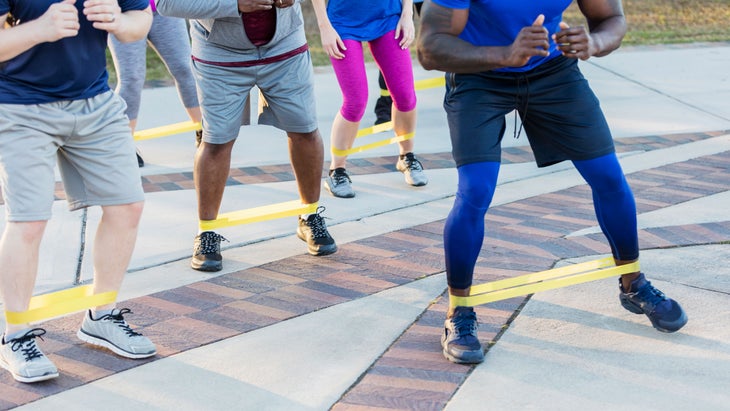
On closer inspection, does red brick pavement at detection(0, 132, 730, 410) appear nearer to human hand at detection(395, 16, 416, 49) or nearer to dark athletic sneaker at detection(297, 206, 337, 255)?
dark athletic sneaker at detection(297, 206, 337, 255)

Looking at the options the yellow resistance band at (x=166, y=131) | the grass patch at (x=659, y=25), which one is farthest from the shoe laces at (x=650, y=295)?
the grass patch at (x=659, y=25)

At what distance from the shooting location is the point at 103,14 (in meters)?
3.49

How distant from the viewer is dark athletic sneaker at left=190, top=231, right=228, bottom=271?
4.65 meters

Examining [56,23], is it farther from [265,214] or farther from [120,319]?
[265,214]

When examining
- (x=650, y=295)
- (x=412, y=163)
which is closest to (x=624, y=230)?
(x=650, y=295)

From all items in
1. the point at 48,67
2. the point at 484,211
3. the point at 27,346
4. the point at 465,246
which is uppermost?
the point at 48,67

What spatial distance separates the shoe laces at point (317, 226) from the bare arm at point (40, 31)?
5.86 feet

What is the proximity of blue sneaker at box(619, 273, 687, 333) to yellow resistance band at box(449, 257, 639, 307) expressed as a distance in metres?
0.07

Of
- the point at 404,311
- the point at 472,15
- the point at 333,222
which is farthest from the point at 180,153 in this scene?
the point at 472,15

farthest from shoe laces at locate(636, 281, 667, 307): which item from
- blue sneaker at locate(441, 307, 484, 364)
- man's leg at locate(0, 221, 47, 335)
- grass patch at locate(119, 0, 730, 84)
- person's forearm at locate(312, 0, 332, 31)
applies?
grass patch at locate(119, 0, 730, 84)

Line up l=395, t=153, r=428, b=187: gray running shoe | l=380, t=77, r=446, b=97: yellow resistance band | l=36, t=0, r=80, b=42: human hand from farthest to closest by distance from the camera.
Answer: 1. l=380, t=77, r=446, b=97: yellow resistance band
2. l=395, t=153, r=428, b=187: gray running shoe
3. l=36, t=0, r=80, b=42: human hand

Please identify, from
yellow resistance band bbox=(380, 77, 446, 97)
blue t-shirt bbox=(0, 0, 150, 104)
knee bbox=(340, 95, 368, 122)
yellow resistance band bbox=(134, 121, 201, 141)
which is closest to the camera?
blue t-shirt bbox=(0, 0, 150, 104)

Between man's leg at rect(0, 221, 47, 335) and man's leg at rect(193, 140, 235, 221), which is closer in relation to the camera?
man's leg at rect(0, 221, 47, 335)

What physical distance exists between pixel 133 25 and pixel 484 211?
1.39 metres
